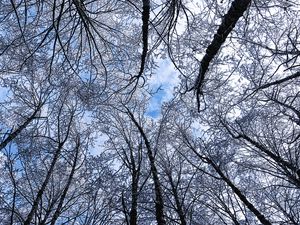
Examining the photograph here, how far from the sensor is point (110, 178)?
653 cm

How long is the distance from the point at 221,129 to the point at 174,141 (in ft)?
4.49

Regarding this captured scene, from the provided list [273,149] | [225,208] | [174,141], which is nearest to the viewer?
[225,208]

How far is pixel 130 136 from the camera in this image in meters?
8.36

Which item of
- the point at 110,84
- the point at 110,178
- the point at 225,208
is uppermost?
the point at 110,84

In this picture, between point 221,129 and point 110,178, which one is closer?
point 110,178

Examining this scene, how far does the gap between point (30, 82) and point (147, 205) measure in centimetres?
450

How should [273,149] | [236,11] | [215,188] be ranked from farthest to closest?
[215,188] < [273,149] < [236,11]

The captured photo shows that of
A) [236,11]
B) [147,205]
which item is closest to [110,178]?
[147,205]

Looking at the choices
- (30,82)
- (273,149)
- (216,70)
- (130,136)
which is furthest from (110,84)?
(273,149)

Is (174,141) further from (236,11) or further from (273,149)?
(236,11)

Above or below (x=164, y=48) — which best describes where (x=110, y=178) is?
below

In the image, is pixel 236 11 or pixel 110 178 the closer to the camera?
pixel 236 11

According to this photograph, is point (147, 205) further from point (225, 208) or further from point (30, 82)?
point (30, 82)

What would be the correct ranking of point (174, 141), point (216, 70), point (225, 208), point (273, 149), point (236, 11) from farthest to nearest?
point (174, 141) < point (216, 70) < point (273, 149) < point (225, 208) < point (236, 11)
